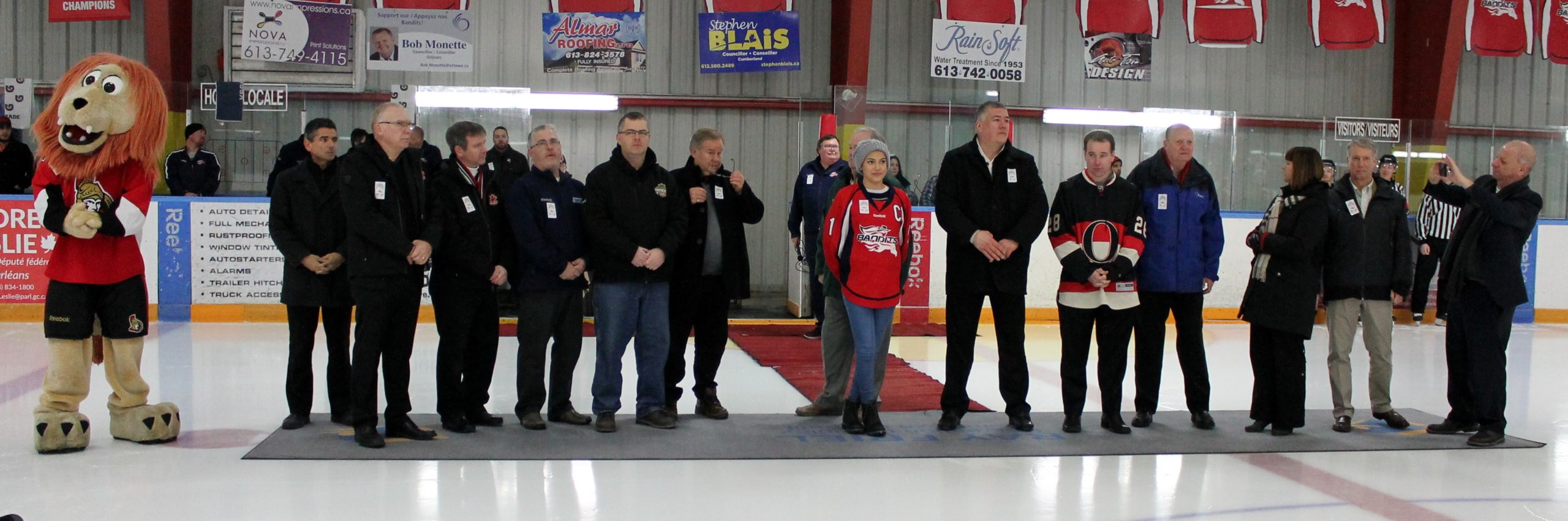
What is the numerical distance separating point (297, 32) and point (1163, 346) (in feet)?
31.6

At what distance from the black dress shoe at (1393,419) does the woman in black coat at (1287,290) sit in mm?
597

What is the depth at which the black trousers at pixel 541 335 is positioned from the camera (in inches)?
202

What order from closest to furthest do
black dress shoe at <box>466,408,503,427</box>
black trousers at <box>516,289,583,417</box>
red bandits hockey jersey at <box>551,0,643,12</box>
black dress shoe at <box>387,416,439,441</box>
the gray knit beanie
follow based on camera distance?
1. black dress shoe at <box>387,416,439,441</box>
2. the gray knit beanie
3. black trousers at <box>516,289,583,417</box>
4. black dress shoe at <box>466,408,503,427</box>
5. red bandits hockey jersey at <box>551,0,643,12</box>

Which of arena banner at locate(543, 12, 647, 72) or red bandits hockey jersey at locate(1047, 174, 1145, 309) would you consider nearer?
red bandits hockey jersey at locate(1047, 174, 1145, 309)

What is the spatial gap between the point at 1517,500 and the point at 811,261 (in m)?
3.89

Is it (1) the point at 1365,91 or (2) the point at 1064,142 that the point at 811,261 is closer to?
(2) the point at 1064,142

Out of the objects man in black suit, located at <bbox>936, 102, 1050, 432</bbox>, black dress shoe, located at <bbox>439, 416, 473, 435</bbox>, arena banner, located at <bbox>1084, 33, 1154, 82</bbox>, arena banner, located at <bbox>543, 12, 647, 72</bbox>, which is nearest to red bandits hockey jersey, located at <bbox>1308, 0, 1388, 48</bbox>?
arena banner, located at <bbox>1084, 33, 1154, 82</bbox>

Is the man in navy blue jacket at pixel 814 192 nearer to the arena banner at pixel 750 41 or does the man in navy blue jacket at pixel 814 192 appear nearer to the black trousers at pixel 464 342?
the black trousers at pixel 464 342

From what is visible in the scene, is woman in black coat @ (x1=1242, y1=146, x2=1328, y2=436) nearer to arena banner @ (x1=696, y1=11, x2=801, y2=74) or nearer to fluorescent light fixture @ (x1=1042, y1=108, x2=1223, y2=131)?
fluorescent light fixture @ (x1=1042, y1=108, x2=1223, y2=131)

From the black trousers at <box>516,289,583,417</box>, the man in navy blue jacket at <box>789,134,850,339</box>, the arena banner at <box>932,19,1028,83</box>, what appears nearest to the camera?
the black trousers at <box>516,289,583,417</box>

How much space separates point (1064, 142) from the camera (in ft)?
46.1

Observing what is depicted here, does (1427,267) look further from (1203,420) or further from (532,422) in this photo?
(532,422)

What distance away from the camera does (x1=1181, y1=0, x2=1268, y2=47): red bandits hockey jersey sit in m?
11.6

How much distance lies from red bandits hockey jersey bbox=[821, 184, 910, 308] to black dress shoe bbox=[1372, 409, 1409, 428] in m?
2.47
